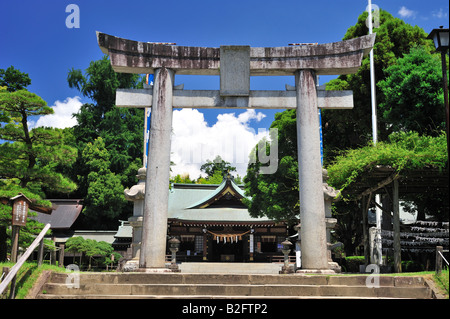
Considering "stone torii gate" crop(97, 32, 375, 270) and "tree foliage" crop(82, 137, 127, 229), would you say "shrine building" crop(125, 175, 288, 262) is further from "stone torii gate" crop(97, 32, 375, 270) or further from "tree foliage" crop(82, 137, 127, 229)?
"stone torii gate" crop(97, 32, 375, 270)

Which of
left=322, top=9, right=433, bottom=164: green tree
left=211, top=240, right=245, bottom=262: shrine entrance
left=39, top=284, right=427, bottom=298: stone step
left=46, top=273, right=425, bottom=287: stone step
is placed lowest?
left=211, top=240, right=245, bottom=262: shrine entrance

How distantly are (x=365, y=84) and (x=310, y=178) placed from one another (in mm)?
12247

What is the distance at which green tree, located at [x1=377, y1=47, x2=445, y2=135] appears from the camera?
1505cm

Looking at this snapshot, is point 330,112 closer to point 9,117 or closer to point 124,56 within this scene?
point 124,56

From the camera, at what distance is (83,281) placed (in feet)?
25.5

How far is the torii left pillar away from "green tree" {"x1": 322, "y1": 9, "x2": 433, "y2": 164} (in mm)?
11610

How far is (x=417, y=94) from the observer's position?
1545 cm

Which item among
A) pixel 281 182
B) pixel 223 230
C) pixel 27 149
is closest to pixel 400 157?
pixel 281 182

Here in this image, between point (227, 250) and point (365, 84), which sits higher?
point (365, 84)

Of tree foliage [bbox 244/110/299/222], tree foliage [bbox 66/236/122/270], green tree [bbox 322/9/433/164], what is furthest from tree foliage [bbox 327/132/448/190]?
tree foliage [bbox 66/236/122/270]

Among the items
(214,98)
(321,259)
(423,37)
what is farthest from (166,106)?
(423,37)

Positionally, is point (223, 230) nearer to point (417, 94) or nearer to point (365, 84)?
point (365, 84)

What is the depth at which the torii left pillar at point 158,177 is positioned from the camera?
978 cm

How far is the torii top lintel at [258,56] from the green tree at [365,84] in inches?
366
